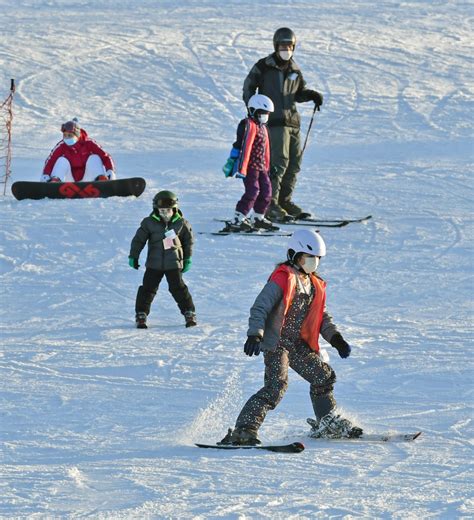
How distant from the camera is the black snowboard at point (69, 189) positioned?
1555 centimetres

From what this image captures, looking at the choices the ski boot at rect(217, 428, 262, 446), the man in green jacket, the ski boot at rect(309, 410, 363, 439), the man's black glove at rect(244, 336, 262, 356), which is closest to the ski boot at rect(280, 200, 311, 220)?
the man in green jacket

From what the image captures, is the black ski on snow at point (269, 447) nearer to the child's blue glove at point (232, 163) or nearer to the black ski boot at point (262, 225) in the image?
the child's blue glove at point (232, 163)

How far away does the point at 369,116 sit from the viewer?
2152 centimetres

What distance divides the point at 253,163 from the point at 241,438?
6.19 m

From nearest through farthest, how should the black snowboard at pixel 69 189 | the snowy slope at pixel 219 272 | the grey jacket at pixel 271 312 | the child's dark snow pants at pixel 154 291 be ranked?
the snowy slope at pixel 219 272 → the grey jacket at pixel 271 312 → the child's dark snow pants at pixel 154 291 → the black snowboard at pixel 69 189

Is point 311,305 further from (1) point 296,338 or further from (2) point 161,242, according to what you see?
(2) point 161,242

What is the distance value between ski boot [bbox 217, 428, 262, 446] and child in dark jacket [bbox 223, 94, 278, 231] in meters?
5.87

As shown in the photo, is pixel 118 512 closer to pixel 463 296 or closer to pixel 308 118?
pixel 463 296

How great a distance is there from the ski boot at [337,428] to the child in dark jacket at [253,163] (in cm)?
570

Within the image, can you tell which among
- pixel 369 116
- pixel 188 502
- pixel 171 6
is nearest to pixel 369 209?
pixel 369 116

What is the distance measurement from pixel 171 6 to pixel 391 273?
16.7 m

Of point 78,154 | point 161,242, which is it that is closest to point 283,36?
point 78,154

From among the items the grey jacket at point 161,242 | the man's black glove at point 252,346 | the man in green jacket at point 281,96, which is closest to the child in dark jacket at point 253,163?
the man in green jacket at point 281,96

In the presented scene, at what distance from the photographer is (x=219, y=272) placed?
13234 mm
